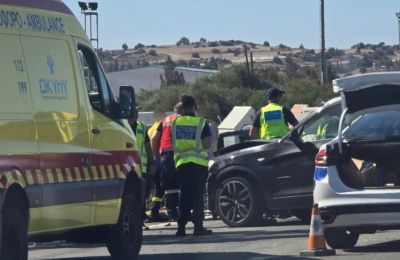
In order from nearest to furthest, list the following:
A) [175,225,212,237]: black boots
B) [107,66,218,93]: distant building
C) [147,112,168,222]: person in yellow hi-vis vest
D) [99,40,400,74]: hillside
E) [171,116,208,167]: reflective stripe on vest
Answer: [171,116,208,167]: reflective stripe on vest → [175,225,212,237]: black boots → [147,112,168,222]: person in yellow hi-vis vest → [107,66,218,93]: distant building → [99,40,400,74]: hillside

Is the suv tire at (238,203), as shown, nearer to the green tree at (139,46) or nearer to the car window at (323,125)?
the car window at (323,125)

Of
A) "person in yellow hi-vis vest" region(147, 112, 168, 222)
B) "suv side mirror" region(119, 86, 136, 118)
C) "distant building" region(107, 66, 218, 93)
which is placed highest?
"suv side mirror" region(119, 86, 136, 118)

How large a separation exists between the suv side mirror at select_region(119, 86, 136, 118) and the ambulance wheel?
2.54 m

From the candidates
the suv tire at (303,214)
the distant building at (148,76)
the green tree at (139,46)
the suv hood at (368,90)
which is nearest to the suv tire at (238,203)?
the suv tire at (303,214)

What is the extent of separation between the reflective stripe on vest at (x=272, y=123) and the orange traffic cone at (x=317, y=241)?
4947mm

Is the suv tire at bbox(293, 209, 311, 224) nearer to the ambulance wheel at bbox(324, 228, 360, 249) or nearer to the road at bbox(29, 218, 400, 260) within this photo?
the road at bbox(29, 218, 400, 260)

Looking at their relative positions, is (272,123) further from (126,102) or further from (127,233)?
(127,233)

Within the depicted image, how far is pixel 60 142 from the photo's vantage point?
10.9 metres

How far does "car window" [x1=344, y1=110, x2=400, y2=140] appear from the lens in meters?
12.9

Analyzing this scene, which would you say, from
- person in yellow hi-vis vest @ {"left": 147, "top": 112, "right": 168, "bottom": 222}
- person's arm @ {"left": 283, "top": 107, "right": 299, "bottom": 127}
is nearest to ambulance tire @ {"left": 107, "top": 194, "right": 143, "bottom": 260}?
person's arm @ {"left": 283, "top": 107, "right": 299, "bottom": 127}

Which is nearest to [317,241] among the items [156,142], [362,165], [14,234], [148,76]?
[362,165]

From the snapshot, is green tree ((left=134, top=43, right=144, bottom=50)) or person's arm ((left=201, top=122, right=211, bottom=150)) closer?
person's arm ((left=201, top=122, right=211, bottom=150))

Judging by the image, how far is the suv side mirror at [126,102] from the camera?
12.7 metres

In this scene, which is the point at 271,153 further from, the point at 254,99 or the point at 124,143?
the point at 254,99
